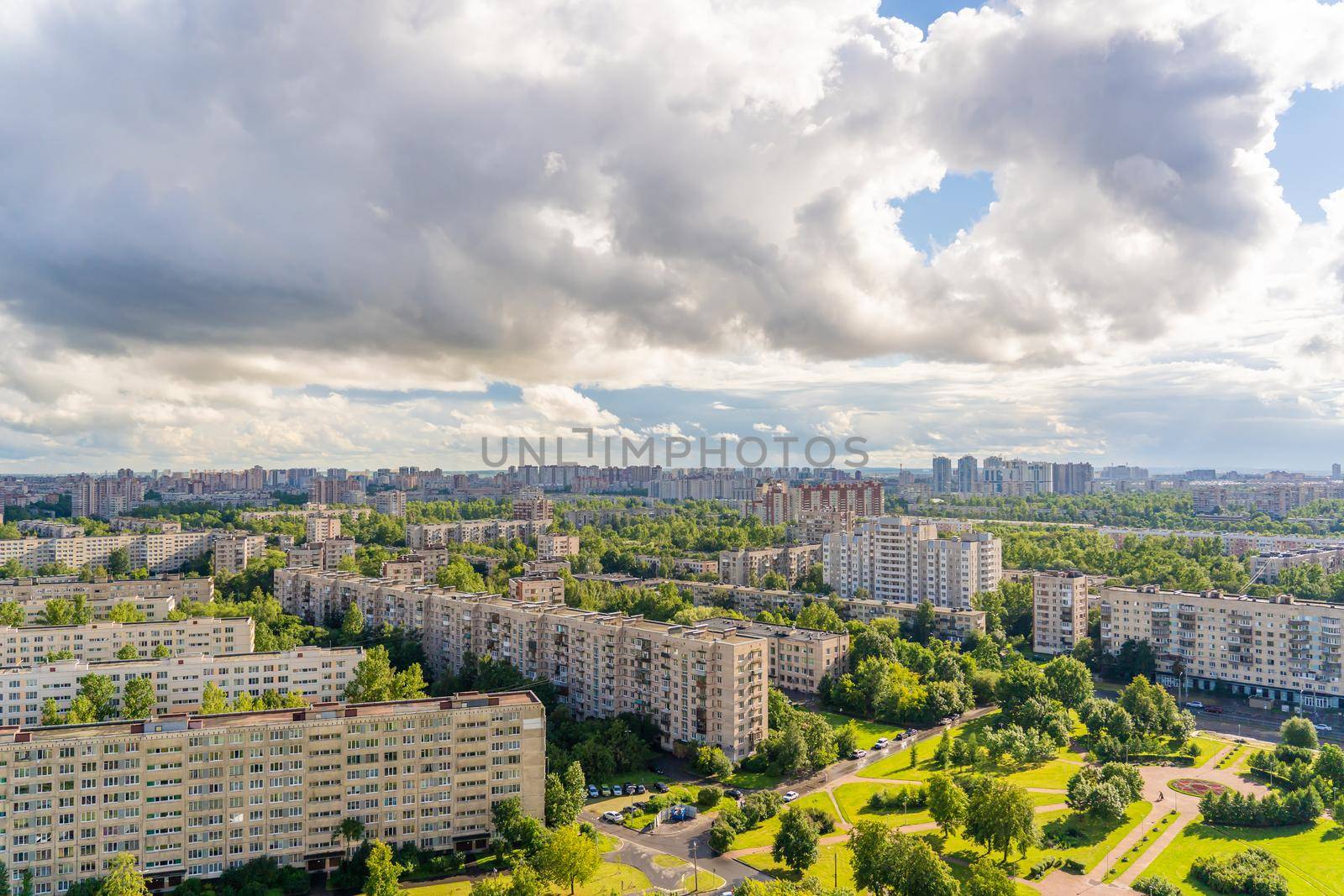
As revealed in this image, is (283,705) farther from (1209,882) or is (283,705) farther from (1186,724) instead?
(1186,724)

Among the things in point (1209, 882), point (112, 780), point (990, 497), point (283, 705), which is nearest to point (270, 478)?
point (990, 497)

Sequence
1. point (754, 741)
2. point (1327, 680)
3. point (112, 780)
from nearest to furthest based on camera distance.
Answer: point (112, 780), point (754, 741), point (1327, 680)

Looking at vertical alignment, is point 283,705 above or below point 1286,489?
below

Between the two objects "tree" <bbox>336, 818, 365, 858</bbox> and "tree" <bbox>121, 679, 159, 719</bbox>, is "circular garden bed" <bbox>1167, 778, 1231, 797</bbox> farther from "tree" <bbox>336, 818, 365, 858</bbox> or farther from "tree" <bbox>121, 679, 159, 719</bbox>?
"tree" <bbox>121, 679, 159, 719</bbox>

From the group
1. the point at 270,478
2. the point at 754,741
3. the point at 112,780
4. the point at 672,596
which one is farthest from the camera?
the point at 270,478

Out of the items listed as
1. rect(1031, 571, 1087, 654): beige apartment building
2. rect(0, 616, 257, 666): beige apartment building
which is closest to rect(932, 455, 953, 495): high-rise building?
rect(1031, 571, 1087, 654): beige apartment building

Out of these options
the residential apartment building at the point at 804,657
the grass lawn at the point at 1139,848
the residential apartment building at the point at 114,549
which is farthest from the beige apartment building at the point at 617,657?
the residential apartment building at the point at 114,549

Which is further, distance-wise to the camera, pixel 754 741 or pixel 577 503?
pixel 577 503

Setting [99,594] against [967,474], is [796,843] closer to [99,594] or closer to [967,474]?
[99,594]

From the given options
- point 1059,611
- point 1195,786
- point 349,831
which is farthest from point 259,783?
point 1059,611
